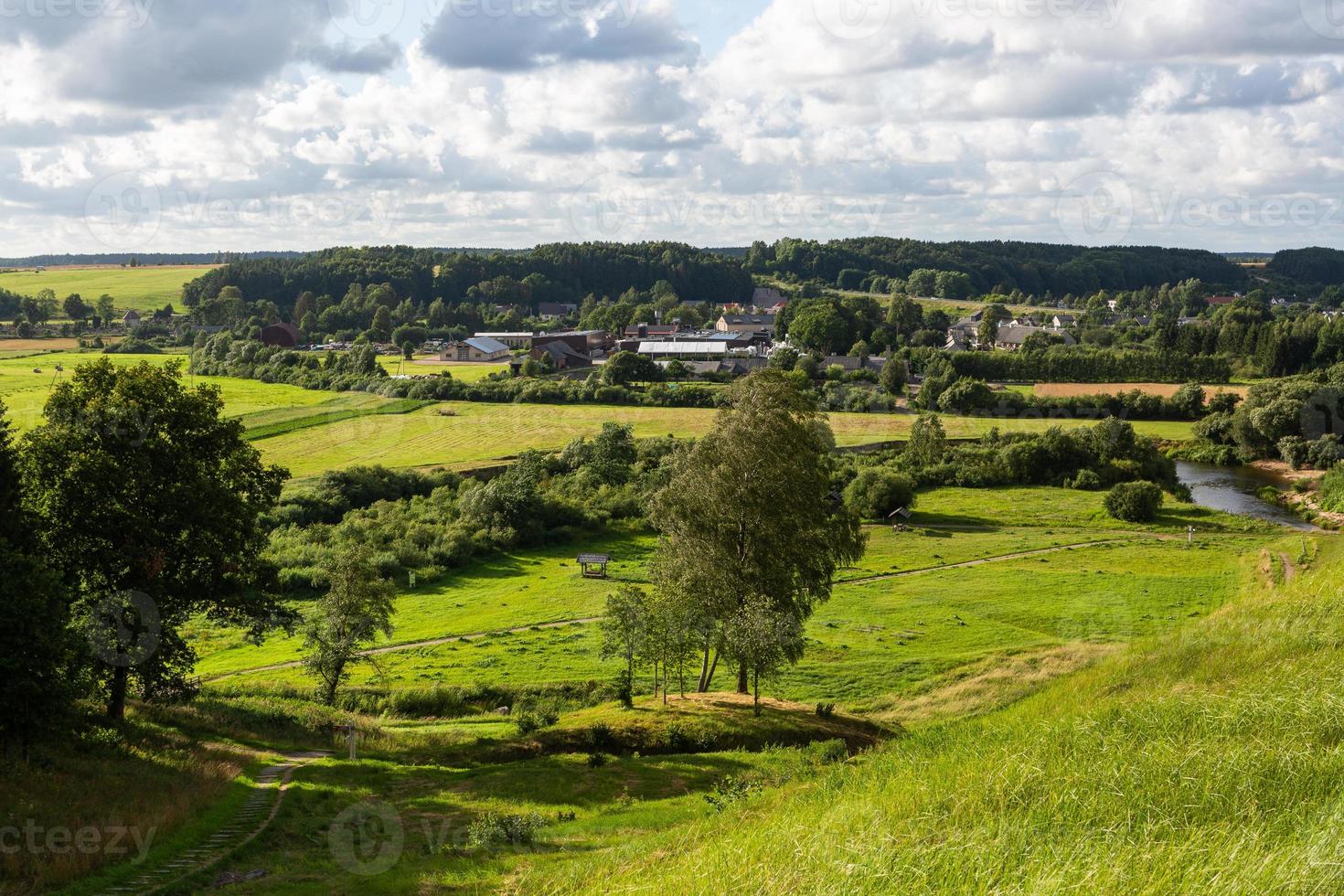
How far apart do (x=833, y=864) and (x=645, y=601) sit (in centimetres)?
2494

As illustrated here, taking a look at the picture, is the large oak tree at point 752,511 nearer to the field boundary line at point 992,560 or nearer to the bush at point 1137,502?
the field boundary line at point 992,560

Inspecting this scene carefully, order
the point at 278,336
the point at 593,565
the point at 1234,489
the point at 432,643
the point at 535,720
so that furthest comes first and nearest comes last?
the point at 278,336 < the point at 1234,489 < the point at 593,565 < the point at 432,643 < the point at 535,720

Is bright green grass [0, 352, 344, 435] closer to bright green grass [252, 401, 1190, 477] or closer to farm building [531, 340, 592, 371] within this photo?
bright green grass [252, 401, 1190, 477]

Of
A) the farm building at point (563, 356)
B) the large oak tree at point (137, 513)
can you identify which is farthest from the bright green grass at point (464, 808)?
the farm building at point (563, 356)

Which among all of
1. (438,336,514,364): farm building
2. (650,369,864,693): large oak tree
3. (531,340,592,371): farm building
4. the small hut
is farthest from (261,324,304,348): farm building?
(650,369,864,693): large oak tree

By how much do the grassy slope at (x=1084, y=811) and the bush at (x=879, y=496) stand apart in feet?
179

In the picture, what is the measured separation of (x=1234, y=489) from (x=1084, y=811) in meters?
82.1

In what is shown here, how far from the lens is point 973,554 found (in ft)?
198

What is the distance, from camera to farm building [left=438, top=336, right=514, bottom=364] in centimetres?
14675

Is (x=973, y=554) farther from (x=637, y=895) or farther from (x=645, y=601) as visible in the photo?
(x=637, y=895)

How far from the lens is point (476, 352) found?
484 feet

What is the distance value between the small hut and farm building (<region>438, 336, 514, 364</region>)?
9168 centimetres

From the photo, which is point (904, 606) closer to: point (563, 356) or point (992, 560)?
point (992, 560)

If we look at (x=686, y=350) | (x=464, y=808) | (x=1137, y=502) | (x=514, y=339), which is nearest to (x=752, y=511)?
(x=464, y=808)
